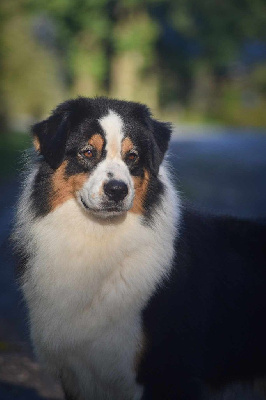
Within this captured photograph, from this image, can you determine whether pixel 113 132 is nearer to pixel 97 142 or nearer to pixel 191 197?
pixel 97 142

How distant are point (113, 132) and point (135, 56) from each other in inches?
1227

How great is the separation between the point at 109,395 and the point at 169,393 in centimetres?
40

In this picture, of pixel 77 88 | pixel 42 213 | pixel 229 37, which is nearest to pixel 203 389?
pixel 42 213

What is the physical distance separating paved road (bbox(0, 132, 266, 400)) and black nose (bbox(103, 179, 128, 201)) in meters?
1.16

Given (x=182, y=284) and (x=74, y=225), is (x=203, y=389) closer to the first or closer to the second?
A: (x=182, y=284)

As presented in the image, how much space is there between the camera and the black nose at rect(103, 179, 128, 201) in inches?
173

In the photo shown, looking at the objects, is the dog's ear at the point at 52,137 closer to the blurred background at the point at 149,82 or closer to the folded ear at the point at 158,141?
the folded ear at the point at 158,141

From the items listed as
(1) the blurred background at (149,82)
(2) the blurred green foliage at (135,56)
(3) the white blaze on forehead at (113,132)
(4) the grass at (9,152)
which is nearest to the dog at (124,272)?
(3) the white blaze on forehead at (113,132)

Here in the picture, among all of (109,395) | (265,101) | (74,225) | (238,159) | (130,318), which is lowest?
(265,101)

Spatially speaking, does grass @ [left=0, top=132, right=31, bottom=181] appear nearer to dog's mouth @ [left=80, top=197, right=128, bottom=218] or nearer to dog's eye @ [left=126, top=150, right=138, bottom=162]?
dog's eye @ [left=126, top=150, right=138, bottom=162]

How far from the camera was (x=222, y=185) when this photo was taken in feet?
59.1

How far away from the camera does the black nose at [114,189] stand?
4.40 metres

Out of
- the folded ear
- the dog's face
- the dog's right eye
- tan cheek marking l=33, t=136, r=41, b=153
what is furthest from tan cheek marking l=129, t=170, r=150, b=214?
tan cheek marking l=33, t=136, r=41, b=153

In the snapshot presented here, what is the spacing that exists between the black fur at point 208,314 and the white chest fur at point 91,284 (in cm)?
12
